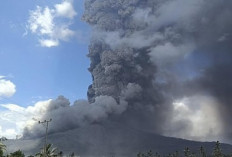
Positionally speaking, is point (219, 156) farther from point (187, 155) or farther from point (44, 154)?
point (44, 154)

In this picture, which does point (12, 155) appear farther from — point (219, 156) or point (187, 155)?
point (187, 155)

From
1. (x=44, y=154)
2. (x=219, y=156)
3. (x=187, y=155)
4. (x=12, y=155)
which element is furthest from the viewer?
(x=187, y=155)

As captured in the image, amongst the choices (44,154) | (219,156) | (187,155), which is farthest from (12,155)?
(187,155)

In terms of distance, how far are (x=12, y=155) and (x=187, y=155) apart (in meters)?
116

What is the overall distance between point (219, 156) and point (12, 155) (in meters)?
104

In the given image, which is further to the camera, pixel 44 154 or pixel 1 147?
pixel 44 154

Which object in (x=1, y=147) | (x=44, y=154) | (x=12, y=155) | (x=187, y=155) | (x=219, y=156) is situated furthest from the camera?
(x=187, y=155)

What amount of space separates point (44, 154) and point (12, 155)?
10827 mm

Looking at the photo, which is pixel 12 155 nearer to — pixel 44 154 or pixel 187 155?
pixel 44 154

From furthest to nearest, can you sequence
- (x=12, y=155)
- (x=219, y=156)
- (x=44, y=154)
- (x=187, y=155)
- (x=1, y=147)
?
(x=187, y=155) → (x=219, y=156) → (x=12, y=155) → (x=44, y=154) → (x=1, y=147)

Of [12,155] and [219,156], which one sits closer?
[12,155]

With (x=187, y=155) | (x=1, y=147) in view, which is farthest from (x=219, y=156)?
(x=1, y=147)

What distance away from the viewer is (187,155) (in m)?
181

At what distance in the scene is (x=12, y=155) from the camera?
83000 mm
